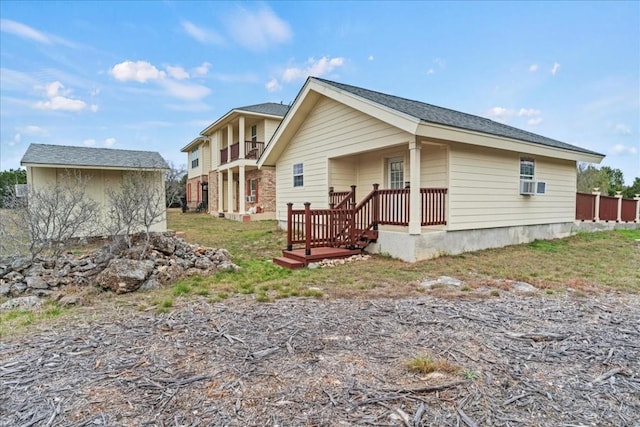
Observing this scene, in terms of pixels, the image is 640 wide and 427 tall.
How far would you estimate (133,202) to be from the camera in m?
6.99

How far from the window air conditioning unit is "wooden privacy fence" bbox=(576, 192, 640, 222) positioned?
13.2ft

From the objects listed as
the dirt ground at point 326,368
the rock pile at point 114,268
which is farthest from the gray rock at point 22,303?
the dirt ground at point 326,368

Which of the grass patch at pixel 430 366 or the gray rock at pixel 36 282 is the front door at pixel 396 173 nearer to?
the grass patch at pixel 430 366

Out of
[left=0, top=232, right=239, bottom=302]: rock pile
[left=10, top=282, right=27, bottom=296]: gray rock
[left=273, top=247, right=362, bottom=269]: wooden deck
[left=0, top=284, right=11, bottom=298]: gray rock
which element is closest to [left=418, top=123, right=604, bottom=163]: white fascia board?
[left=273, top=247, right=362, bottom=269]: wooden deck

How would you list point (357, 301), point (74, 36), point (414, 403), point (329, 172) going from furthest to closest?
1. point (74, 36)
2. point (329, 172)
3. point (357, 301)
4. point (414, 403)

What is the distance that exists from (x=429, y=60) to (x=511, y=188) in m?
8.25

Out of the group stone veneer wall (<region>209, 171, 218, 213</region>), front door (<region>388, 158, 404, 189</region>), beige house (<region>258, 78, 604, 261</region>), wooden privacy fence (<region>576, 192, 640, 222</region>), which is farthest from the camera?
stone veneer wall (<region>209, 171, 218, 213</region>)

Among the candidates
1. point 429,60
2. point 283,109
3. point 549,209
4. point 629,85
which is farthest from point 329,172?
point 629,85

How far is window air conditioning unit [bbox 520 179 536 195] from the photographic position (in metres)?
10.2

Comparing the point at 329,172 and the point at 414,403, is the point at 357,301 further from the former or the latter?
the point at 329,172

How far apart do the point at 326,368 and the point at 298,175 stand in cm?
986

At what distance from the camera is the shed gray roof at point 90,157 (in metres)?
10.4

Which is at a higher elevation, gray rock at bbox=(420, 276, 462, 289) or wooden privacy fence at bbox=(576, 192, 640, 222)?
wooden privacy fence at bbox=(576, 192, 640, 222)

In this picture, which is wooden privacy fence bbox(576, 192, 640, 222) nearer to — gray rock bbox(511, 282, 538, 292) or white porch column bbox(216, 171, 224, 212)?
gray rock bbox(511, 282, 538, 292)
